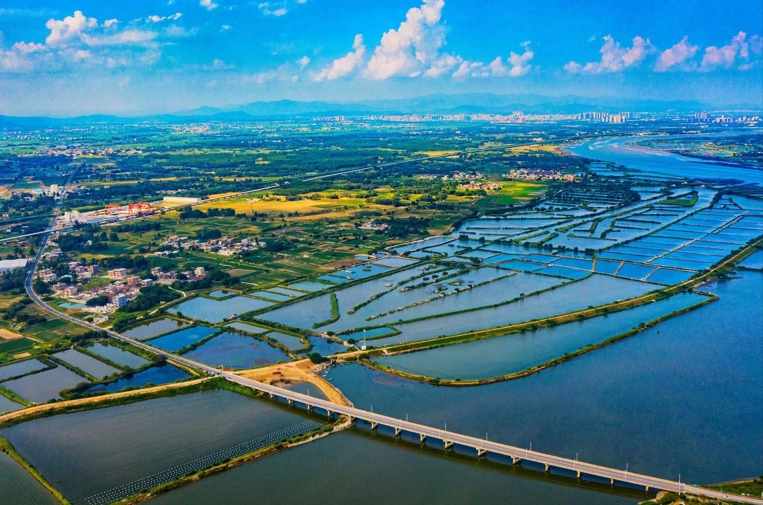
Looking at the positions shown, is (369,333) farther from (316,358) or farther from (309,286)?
(309,286)

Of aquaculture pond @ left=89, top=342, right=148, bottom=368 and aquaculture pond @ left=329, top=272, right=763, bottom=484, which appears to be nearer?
aquaculture pond @ left=329, top=272, right=763, bottom=484

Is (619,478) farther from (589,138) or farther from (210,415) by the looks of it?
(589,138)

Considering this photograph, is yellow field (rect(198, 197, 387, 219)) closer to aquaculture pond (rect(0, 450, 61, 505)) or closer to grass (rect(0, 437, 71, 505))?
grass (rect(0, 437, 71, 505))

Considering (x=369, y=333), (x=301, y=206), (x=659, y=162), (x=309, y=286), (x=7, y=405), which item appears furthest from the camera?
(x=659, y=162)

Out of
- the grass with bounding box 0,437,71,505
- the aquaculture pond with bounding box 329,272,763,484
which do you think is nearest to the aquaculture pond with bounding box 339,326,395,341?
the aquaculture pond with bounding box 329,272,763,484

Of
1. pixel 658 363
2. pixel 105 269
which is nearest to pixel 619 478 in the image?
pixel 658 363

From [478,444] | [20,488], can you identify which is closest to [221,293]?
[20,488]
